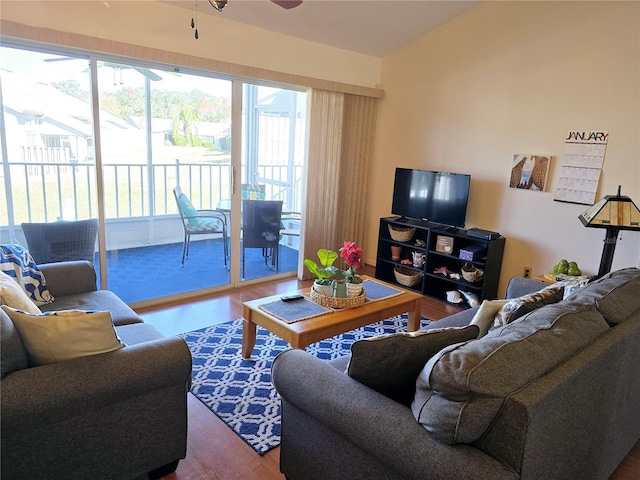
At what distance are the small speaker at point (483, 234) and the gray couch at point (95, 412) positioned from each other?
293 cm

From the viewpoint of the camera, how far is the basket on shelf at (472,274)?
406 centimetres

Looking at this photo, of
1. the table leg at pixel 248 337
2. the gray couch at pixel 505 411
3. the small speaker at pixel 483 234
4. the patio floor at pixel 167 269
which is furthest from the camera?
the small speaker at pixel 483 234

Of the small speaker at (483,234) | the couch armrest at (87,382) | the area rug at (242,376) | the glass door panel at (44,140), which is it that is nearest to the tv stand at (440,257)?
the small speaker at (483,234)

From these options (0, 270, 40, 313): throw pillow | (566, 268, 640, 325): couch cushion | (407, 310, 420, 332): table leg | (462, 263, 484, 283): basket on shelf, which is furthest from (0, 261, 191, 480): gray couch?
(462, 263, 484, 283): basket on shelf

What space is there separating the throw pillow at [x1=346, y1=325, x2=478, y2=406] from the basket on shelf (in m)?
2.64

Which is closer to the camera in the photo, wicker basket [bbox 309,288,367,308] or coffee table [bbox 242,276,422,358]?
coffee table [bbox 242,276,422,358]

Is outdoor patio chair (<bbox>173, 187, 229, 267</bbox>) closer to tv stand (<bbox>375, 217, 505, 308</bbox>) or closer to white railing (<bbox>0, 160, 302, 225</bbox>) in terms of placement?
white railing (<bbox>0, 160, 302, 225</bbox>)

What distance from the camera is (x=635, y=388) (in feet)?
6.39

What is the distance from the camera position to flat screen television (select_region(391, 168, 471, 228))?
419cm

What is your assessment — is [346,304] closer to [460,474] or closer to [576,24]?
[460,474]

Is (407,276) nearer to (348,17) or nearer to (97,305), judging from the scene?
(348,17)

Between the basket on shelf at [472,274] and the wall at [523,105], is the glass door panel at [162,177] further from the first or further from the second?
the basket on shelf at [472,274]

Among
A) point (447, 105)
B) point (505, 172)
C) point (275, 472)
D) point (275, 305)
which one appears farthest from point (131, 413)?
point (447, 105)

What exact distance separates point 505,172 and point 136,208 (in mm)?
3260
